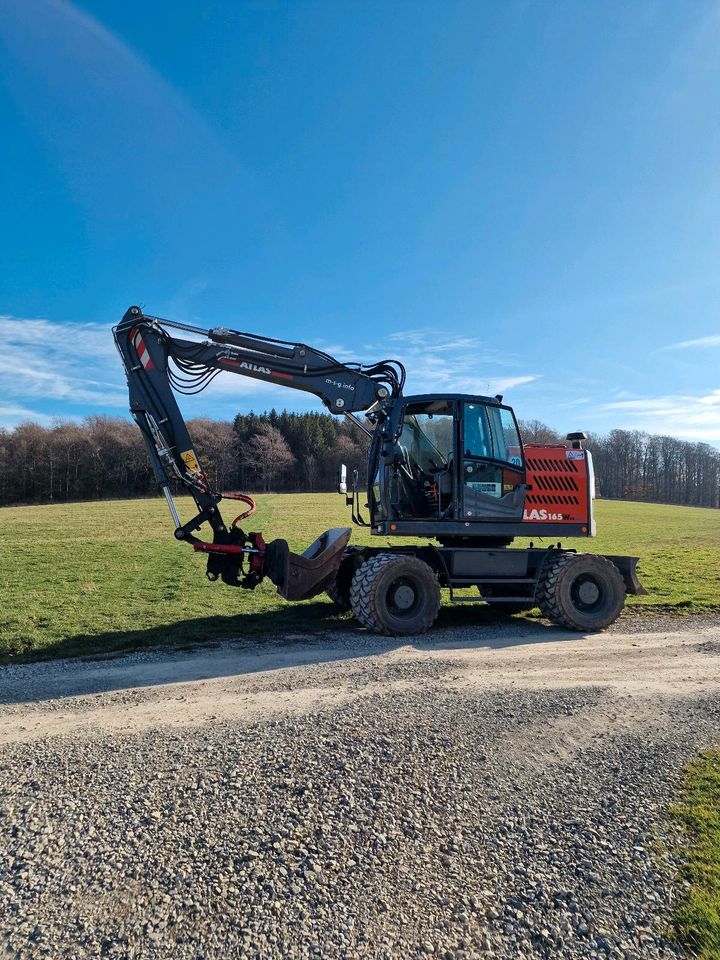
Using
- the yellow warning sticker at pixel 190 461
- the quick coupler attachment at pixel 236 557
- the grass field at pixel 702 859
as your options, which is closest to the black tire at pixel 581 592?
the quick coupler attachment at pixel 236 557

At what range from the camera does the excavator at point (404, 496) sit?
1013 cm

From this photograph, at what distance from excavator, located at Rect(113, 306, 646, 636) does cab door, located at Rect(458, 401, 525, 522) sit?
22mm

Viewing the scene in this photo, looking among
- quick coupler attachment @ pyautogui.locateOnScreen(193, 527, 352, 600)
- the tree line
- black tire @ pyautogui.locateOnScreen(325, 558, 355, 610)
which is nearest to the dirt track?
quick coupler attachment @ pyautogui.locateOnScreen(193, 527, 352, 600)

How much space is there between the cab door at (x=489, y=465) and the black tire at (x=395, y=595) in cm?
157

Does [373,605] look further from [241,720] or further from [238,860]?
[238,860]

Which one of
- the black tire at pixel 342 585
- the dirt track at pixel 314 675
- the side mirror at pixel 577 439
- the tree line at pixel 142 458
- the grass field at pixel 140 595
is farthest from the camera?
the tree line at pixel 142 458

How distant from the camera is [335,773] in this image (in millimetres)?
4652

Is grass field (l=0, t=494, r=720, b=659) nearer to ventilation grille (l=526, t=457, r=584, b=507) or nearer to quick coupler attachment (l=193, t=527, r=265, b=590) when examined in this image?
quick coupler attachment (l=193, t=527, r=265, b=590)

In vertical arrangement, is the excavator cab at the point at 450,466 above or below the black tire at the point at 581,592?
above

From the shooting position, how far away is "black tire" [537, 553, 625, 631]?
10914 millimetres

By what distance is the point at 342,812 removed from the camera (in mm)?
4137

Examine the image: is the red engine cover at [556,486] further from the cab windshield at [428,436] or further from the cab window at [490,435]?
the cab windshield at [428,436]

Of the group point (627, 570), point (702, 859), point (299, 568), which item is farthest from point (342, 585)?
point (702, 859)

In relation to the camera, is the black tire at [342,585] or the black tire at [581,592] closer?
the black tire at [581,592]
